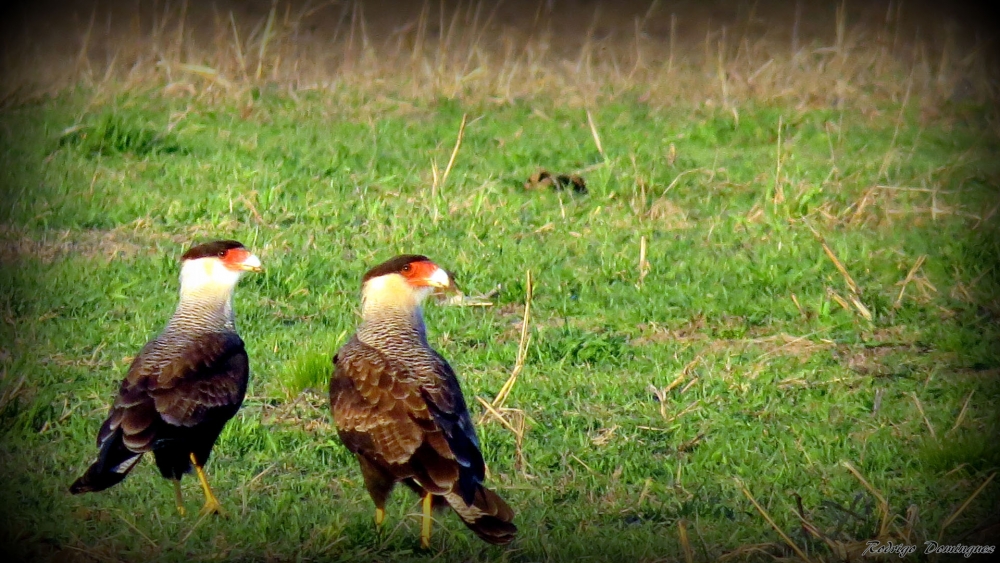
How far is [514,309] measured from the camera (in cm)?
692

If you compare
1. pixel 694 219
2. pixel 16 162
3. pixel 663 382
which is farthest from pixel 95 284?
pixel 694 219

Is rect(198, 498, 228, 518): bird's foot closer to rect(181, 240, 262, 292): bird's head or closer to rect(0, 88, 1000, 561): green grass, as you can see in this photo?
rect(0, 88, 1000, 561): green grass

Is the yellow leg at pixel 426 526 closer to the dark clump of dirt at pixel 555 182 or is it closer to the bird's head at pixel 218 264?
the bird's head at pixel 218 264

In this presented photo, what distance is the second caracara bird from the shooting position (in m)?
4.19

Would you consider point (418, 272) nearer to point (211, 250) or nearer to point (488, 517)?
point (211, 250)

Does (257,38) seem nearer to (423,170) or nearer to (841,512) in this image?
(423,170)

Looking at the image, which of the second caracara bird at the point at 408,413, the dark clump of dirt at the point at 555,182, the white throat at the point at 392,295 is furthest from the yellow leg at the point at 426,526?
the dark clump of dirt at the point at 555,182

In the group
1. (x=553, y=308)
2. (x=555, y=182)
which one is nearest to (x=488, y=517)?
(x=553, y=308)

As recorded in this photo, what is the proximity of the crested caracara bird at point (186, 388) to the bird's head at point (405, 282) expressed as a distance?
1.84 feet

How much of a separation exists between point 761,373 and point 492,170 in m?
3.34

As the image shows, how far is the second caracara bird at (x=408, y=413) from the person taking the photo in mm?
4188

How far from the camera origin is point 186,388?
461cm

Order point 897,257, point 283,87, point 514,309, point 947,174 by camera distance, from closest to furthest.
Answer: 1. point 514,309
2. point 897,257
3. point 947,174
4. point 283,87

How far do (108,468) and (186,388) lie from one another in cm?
45
